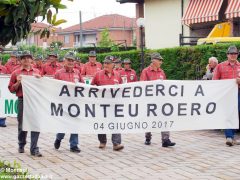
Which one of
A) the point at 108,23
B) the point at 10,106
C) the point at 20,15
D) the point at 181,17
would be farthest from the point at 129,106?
the point at 108,23

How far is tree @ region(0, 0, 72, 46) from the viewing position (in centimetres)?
661

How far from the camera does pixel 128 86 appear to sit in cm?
1173

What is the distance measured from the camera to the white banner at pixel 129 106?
444 inches

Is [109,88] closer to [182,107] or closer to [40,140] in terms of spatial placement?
[182,107]

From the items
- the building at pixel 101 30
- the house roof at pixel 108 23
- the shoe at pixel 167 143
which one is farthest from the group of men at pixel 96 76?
the house roof at pixel 108 23

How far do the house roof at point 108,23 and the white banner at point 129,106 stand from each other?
76520 mm

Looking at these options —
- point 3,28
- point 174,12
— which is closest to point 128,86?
point 3,28

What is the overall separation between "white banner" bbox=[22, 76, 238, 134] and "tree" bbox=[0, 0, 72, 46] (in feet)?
13.7

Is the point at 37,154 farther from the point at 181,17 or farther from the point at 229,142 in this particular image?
the point at 181,17

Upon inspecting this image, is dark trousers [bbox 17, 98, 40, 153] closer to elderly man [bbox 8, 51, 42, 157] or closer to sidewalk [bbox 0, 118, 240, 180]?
elderly man [bbox 8, 51, 42, 157]

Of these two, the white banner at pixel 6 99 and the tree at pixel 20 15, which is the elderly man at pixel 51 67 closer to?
the white banner at pixel 6 99

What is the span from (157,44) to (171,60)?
15.8m

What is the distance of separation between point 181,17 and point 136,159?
22.0 metres

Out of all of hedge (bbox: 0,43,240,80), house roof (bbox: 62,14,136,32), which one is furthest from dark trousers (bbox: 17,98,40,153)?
house roof (bbox: 62,14,136,32)
